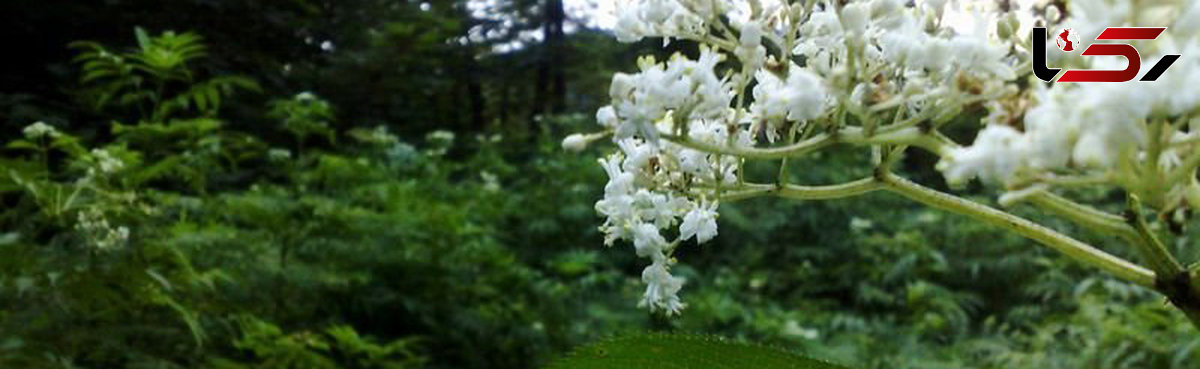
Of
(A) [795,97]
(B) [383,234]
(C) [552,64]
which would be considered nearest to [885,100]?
(A) [795,97]

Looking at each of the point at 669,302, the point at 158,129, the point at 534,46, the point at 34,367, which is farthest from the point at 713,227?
the point at 534,46

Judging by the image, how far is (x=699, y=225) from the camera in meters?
0.58

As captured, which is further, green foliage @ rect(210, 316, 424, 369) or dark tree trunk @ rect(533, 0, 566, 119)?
dark tree trunk @ rect(533, 0, 566, 119)

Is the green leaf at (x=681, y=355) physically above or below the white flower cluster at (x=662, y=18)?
below

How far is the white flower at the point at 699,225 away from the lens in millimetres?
575

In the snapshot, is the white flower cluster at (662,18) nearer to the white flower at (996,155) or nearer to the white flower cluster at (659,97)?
the white flower cluster at (659,97)

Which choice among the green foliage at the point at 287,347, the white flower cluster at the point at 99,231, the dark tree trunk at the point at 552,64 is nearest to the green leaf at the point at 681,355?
the white flower cluster at the point at 99,231

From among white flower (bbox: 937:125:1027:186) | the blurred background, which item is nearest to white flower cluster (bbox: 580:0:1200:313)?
white flower (bbox: 937:125:1027:186)

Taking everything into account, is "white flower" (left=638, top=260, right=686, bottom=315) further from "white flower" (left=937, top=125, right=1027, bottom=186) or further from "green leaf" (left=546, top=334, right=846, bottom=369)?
"white flower" (left=937, top=125, right=1027, bottom=186)

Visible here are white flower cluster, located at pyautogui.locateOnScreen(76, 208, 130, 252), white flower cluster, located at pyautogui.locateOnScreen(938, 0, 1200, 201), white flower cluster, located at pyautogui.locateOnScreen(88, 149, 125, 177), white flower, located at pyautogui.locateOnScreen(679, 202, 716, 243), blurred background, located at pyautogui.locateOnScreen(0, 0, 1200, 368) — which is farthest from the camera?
white flower cluster, located at pyautogui.locateOnScreen(88, 149, 125, 177)

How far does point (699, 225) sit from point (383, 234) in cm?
262

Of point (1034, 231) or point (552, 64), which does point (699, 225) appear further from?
point (552, 64)

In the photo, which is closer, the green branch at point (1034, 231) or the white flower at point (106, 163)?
the green branch at point (1034, 231)

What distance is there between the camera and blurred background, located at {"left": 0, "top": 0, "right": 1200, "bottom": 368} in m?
2.02
